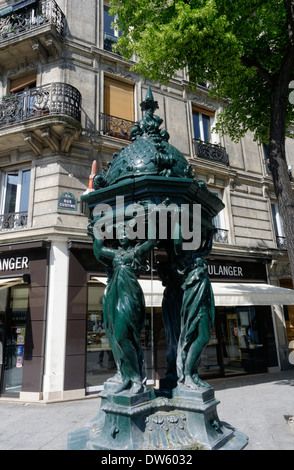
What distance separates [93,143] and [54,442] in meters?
7.34

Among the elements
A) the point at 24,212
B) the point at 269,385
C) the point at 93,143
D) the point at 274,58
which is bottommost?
the point at 269,385

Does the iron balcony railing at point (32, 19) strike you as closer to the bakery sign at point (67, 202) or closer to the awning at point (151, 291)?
the bakery sign at point (67, 202)

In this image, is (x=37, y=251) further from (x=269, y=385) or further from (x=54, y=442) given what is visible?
(x=269, y=385)

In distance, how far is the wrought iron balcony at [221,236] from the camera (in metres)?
10.5

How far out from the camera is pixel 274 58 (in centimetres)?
752

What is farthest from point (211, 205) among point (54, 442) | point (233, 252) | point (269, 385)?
point (233, 252)

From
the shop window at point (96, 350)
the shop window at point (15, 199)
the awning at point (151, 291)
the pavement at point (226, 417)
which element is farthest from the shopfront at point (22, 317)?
the awning at point (151, 291)

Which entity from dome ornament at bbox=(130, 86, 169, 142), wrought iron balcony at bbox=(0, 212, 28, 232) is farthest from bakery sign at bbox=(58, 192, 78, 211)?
dome ornament at bbox=(130, 86, 169, 142)

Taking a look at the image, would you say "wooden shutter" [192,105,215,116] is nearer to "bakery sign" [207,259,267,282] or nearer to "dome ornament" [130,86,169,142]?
"bakery sign" [207,259,267,282]

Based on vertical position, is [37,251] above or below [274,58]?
below

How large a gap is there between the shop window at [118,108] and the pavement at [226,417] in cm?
747

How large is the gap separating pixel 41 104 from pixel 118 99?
260 centimetres
